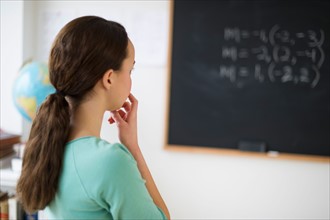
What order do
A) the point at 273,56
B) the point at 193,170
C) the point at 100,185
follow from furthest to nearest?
the point at 193,170 < the point at 273,56 < the point at 100,185

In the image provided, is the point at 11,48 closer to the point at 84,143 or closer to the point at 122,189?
the point at 84,143

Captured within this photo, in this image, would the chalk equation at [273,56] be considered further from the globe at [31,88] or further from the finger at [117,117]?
the finger at [117,117]

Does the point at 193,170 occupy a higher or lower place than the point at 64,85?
lower

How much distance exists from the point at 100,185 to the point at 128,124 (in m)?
0.32

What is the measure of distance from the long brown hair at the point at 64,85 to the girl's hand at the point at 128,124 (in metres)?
0.20

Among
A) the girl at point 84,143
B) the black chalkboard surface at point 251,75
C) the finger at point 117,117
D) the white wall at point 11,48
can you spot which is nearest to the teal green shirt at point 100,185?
the girl at point 84,143

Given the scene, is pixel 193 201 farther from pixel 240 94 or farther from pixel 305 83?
pixel 305 83

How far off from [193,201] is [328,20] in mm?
1402

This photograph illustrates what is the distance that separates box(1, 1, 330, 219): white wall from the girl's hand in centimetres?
131

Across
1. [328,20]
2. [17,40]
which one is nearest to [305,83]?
[328,20]

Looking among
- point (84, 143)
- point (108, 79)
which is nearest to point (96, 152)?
point (84, 143)

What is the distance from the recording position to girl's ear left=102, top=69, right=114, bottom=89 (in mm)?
839

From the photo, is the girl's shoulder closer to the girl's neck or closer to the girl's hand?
the girl's neck

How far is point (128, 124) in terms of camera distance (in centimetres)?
106
